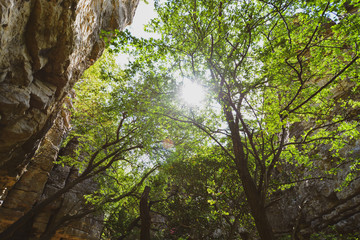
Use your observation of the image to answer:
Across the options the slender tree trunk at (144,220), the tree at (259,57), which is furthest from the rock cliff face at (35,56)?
the slender tree trunk at (144,220)

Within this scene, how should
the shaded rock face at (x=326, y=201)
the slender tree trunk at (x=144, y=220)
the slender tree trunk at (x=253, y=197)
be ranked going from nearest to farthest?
1. the slender tree trunk at (x=253, y=197)
2. the slender tree trunk at (x=144, y=220)
3. the shaded rock face at (x=326, y=201)

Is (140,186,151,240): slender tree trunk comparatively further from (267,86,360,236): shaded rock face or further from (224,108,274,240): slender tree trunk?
(267,86,360,236): shaded rock face

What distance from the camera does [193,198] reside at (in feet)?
38.4

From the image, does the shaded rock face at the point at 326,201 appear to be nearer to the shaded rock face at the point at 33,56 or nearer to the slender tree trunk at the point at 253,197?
the slender tree trunk at the point at 253,197

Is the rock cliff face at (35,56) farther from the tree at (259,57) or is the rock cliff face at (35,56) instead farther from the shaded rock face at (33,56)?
the tree at (259,57)

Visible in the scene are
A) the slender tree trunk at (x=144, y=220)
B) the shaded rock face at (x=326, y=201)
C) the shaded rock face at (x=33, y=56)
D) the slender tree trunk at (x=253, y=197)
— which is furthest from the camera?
the shaded rock face at (x=326, y=201)

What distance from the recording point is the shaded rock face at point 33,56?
4.19 metres

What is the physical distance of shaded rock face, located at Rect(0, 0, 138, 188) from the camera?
4.19 m

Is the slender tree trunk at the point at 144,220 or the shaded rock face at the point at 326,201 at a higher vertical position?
the shaded rock face at the point at 326,201

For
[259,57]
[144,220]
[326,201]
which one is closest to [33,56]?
[259,57]

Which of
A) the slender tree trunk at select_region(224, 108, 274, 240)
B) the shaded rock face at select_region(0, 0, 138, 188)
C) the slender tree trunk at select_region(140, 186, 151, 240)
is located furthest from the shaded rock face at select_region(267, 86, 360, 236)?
the shaded rock face at select_region(0, 0, 138, 188)

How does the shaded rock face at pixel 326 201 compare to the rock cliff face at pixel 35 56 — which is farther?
the shaded rock face at pixel 326 201

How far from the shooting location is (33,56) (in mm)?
5027

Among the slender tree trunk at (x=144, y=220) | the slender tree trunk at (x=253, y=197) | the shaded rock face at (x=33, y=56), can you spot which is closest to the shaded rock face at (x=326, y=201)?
the slender tree trunk at (x=253, y=197)
